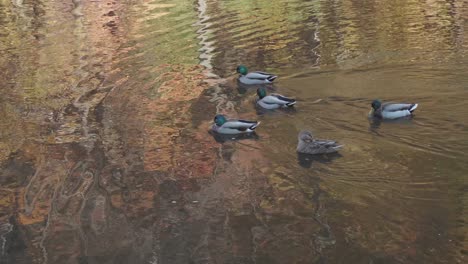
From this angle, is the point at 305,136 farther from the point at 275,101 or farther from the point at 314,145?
the point at 275,101

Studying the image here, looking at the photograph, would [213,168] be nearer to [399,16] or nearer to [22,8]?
[399,16]

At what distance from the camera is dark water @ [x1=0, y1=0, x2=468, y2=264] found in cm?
Answer: 809

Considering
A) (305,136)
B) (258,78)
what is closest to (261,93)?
(258,78)

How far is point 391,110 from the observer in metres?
11.5

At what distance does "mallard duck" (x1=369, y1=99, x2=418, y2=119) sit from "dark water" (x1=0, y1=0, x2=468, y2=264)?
155 millimetres

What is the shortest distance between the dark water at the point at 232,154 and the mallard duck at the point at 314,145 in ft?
0.39

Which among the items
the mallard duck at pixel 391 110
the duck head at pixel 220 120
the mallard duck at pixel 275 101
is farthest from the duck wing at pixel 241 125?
the mallard duck at pixel 391 110

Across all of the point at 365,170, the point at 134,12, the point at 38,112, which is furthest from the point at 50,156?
the point at 134,12

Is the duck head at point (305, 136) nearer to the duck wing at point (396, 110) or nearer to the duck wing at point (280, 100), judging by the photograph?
the duck wing at point (396, 110)

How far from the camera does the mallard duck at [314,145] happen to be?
10.2 m

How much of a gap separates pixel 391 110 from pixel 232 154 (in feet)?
8.77

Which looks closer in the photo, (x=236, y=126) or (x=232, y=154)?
(x=232, y=154)

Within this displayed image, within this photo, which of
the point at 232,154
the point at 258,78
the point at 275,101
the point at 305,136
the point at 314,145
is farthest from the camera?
the point at 258,78

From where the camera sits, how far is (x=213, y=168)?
34.0ft
